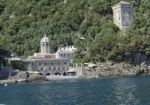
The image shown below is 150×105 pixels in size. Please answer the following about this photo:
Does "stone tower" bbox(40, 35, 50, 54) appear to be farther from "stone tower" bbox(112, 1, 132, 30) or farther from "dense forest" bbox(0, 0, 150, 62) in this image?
"stone tower" bbox(112, 1, 132, 30)

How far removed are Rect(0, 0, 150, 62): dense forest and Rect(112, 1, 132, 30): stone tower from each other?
74.9 inches

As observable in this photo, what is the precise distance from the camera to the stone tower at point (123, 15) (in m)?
129

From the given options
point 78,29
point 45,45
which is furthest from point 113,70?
point 78,29

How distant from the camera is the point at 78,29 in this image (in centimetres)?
13325

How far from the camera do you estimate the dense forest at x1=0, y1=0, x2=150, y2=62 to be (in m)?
115

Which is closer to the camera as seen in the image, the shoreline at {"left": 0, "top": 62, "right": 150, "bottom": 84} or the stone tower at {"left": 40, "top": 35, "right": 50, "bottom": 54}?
the shoreline at {"left": 0, "top": 62, "right": 150, "bottom": 84}

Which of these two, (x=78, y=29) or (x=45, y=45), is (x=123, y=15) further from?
(x=45, y=45)

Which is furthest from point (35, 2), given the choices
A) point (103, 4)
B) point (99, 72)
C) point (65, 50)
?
point (99, 72)

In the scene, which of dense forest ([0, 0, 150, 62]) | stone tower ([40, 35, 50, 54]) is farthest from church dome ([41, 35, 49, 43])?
dense forest ([0, 0, 150, 62])

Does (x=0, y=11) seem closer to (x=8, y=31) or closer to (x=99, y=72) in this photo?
(x=8, y=31)

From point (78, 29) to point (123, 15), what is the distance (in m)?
12.7

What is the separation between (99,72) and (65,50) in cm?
1397

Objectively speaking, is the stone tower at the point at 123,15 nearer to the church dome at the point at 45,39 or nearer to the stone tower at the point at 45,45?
the church dome at the point at 45,39

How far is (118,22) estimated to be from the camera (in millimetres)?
129500
